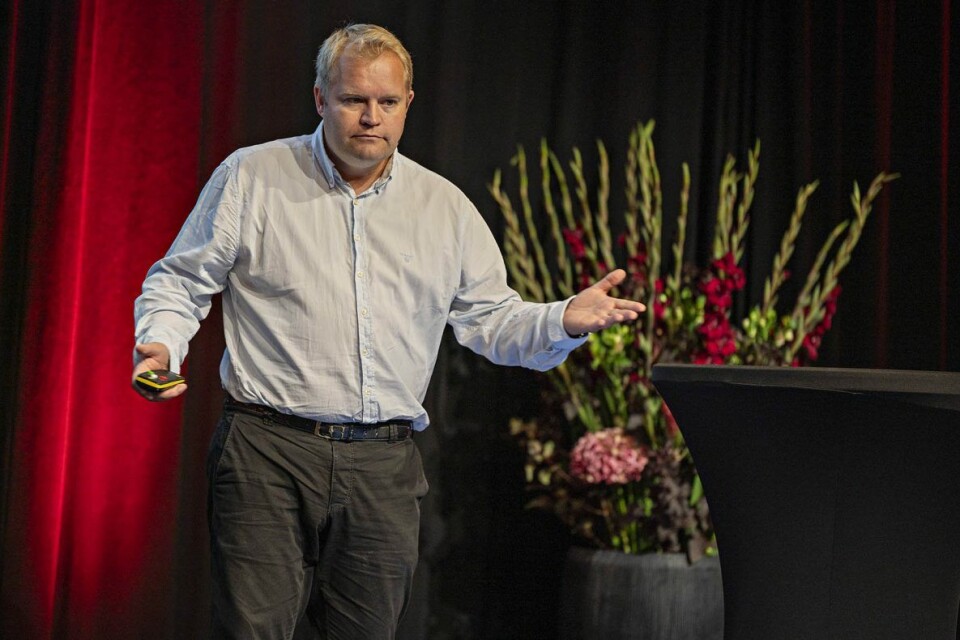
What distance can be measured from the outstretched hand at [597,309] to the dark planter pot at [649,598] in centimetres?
109

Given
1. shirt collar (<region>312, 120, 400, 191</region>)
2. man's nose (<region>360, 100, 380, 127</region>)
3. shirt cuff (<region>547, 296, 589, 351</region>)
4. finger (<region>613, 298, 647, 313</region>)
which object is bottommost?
shirt cuff (<region>547, 296, 589, 351</region>)

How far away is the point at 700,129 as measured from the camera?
351 cm

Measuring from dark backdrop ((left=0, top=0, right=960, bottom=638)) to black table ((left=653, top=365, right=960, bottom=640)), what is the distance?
Answer: 6.19 ft

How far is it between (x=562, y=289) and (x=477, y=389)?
402mm

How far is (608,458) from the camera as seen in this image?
2.66m

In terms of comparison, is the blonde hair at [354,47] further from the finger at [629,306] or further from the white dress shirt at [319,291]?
the finger at [629,306]

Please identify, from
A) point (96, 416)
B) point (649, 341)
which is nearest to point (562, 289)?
point (649, 341)

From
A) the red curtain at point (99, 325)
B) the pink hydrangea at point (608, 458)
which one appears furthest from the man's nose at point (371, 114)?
the pink hydrangea at point (608, 458)

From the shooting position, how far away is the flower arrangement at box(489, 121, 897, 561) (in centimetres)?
273

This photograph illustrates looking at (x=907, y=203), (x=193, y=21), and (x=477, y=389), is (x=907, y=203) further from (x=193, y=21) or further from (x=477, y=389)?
(x=193, y=21)

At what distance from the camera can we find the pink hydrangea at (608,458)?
2.66 metres

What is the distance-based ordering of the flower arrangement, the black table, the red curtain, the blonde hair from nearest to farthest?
the black table < the blonde hair < the red curtain < the flower arrangement

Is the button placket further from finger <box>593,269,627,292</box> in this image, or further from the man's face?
finger <box>593,269,627,292</box>

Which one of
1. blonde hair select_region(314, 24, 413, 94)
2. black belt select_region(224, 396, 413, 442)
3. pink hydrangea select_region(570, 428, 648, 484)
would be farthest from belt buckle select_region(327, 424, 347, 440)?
pink hydrangea select_region(570, 428, 648, 484)
